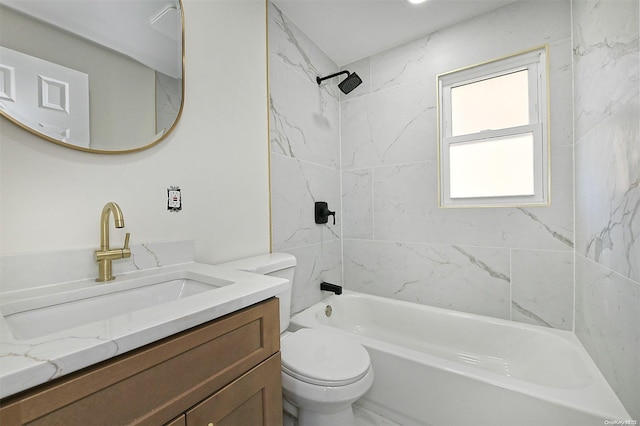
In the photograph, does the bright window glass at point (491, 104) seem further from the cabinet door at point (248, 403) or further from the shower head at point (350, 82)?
the cabinet door at point (248, 403)

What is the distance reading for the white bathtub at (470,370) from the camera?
1.06 meters

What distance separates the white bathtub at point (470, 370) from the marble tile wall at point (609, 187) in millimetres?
119

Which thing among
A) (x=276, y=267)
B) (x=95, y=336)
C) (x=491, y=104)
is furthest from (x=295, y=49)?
(x=95, y=336)

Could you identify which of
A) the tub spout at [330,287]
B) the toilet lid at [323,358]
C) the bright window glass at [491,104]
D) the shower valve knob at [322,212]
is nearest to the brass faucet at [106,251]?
the toilet lid at [323,358]

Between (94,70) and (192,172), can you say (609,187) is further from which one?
(94,70)

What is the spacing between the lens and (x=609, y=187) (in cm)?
107

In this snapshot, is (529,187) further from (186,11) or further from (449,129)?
(186,11)

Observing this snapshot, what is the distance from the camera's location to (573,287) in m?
1.57

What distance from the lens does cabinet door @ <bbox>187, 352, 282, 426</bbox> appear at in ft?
2.17

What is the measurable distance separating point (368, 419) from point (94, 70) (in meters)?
2.00

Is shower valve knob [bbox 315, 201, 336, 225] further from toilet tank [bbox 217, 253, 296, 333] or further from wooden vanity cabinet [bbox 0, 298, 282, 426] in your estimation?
wooden vanity cabinet [bbox 0, 298, 282, 426]

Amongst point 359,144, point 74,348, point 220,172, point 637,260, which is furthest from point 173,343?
point 359,144

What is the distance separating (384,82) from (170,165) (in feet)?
5.72

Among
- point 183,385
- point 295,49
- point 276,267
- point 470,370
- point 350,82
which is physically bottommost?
point 470,370
